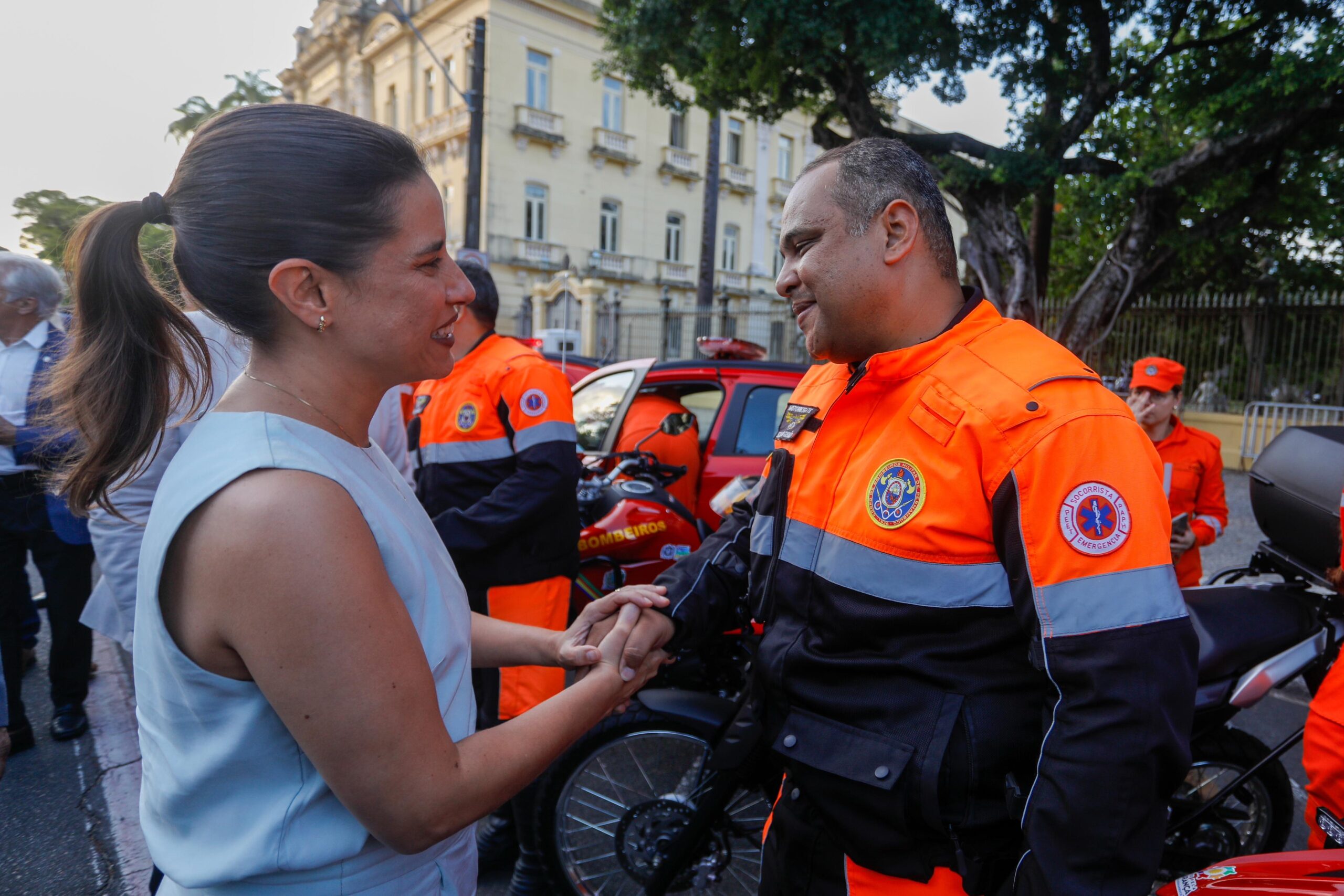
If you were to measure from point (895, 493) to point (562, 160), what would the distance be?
90.3ft

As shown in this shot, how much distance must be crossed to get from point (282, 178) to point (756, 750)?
1552 mm

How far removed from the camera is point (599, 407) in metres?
5.39

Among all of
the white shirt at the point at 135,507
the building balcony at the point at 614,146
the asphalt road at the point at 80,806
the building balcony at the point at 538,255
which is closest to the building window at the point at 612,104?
the building balcony at the point at 614,146

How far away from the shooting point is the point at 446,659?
1187mm

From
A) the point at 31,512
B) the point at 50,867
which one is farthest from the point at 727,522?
the point at 31,512

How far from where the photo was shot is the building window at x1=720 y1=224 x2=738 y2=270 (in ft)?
104

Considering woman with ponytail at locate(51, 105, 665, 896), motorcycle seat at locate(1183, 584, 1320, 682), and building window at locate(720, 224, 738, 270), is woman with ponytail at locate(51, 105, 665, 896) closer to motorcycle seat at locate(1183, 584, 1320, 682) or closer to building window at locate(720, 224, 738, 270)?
motorcycle seat at locate(1183, 584, 1320, 682)

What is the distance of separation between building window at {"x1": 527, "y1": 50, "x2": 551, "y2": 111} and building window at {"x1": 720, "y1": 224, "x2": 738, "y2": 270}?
26.8 feet

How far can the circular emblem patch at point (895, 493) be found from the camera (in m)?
1.39

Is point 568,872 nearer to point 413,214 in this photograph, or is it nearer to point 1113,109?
point 413,214

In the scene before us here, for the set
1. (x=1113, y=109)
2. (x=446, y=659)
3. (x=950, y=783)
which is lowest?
(x=950, y=783)

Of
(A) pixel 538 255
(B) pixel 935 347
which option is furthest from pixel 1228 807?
(A) pixel 538 255

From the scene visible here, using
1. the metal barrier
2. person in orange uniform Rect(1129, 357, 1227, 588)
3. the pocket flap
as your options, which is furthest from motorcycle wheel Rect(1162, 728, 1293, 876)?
the metal barrier

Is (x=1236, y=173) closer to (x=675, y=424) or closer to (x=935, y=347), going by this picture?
(x=675, y=424)
